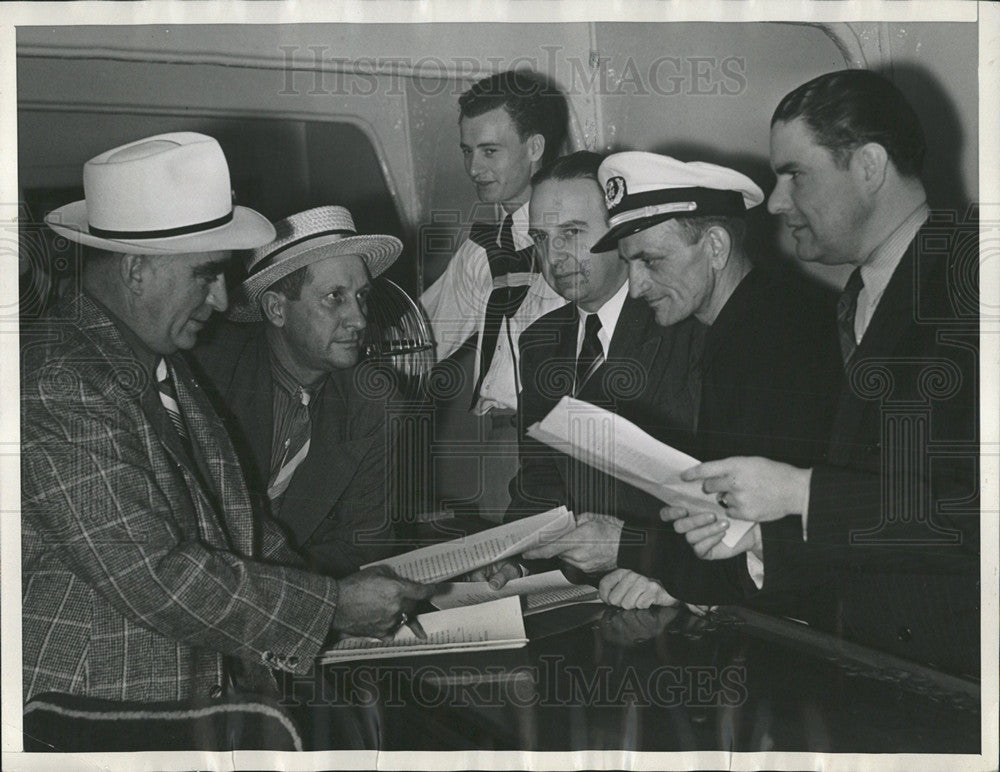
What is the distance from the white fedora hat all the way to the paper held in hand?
97 centimetres

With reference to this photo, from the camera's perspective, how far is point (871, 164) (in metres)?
2.57

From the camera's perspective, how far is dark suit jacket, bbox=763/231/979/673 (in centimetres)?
260

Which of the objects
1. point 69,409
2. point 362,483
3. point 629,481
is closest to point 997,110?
point 629,481

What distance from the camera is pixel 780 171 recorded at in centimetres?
259

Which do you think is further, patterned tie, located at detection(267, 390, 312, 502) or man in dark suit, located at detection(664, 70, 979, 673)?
patterned tie, located at detection(267, 390, 312, 502)

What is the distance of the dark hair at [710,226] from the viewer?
2.60m

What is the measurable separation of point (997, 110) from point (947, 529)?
A: 1129mm

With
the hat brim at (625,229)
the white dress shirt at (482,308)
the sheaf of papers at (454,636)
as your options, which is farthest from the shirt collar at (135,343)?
the hat brim at (625,229)

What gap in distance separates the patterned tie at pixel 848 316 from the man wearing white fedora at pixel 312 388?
3.87ft

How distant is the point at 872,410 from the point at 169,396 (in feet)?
6.07

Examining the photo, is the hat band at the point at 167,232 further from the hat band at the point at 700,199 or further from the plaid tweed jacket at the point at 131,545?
the hat band at the point at 700,199

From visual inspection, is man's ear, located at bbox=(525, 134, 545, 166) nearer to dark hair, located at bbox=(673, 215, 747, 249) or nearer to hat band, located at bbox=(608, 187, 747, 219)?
hat band, located at bbox=(608, 187, 747, 219)

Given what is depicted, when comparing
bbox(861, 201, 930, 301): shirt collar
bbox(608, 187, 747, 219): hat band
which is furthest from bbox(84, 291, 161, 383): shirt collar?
bbox(861, 201, 930, 301): shirt collar

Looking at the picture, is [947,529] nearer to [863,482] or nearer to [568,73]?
[863,482]
